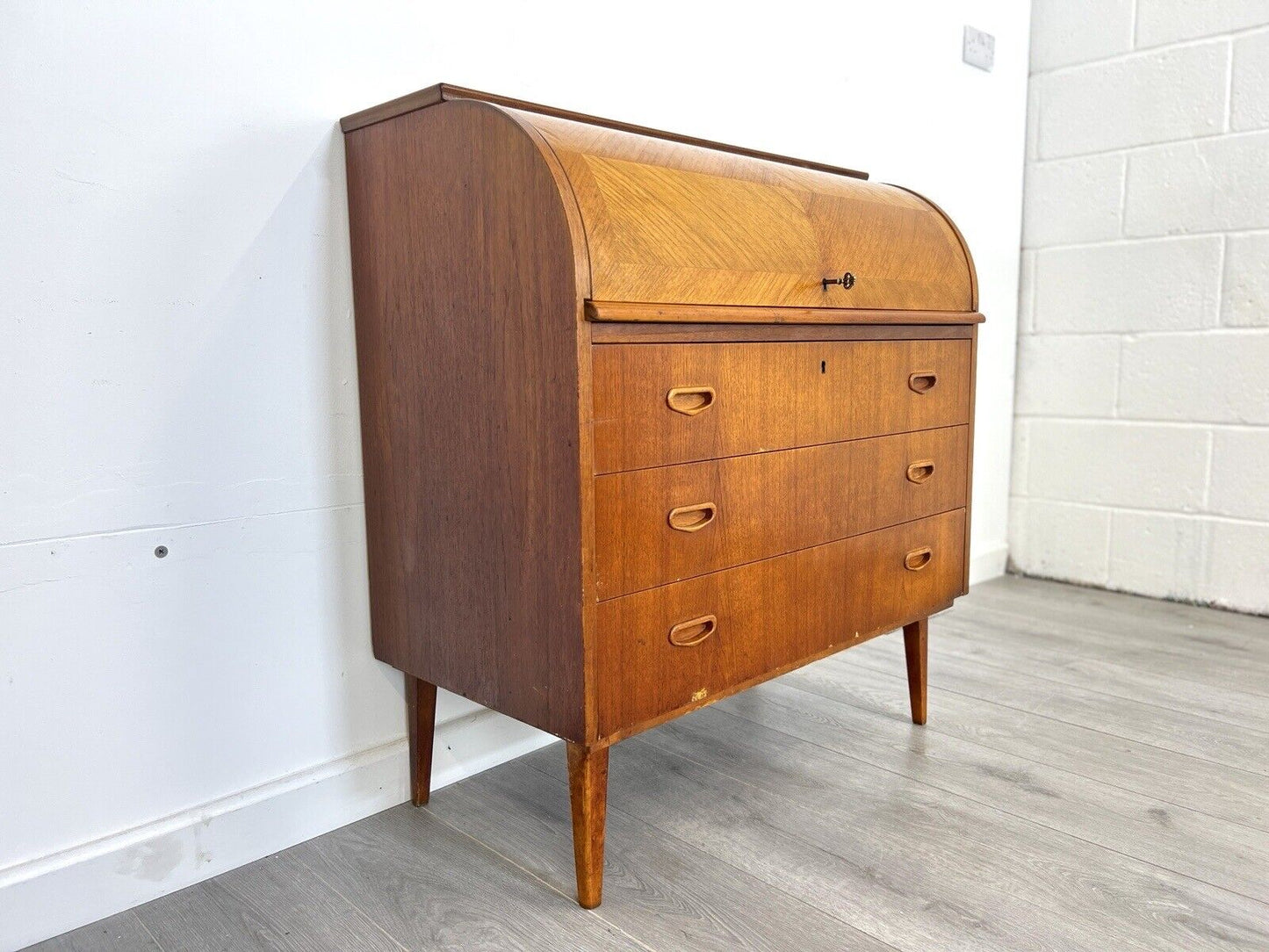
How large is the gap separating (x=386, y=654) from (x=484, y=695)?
25 cm

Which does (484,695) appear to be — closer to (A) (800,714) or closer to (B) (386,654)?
(B) (386,654)

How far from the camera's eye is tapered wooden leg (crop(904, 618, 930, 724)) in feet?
6.15

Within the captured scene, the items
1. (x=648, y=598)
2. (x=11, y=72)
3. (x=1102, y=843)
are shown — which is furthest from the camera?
(x=1102, y=843)

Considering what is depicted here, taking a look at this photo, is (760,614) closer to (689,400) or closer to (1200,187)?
(689,400)

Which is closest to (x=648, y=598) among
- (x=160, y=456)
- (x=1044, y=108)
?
(x=160, y=456)

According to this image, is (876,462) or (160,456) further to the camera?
(876,462)

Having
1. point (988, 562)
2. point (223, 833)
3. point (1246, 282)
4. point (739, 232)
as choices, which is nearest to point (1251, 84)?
point (1246, 282)

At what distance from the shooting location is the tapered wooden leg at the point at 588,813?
1.28 metres

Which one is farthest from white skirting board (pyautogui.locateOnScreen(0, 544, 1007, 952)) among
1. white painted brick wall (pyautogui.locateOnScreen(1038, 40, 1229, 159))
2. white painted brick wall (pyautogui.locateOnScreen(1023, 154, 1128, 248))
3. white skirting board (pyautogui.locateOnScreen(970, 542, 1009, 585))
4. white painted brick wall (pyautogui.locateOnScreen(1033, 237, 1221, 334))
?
white painted brick wall (pyautogui.locateOnScreen(1038, 40, 1229, 159))

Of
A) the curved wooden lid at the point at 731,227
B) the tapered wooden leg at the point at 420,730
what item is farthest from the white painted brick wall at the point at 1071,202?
the tapered wooden leg at the point at 420,730

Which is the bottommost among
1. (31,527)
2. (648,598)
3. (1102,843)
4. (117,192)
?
(1102,843)

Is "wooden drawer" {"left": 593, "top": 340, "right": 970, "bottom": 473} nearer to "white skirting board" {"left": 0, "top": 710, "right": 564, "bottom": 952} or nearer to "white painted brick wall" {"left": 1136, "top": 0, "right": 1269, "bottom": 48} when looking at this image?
"white skirting board" {"left": 0, "top": 710, "right": 564, "bottom": 952}

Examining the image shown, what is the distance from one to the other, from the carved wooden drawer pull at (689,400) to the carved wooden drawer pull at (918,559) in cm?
61

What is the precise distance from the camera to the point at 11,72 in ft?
→ 3.85
